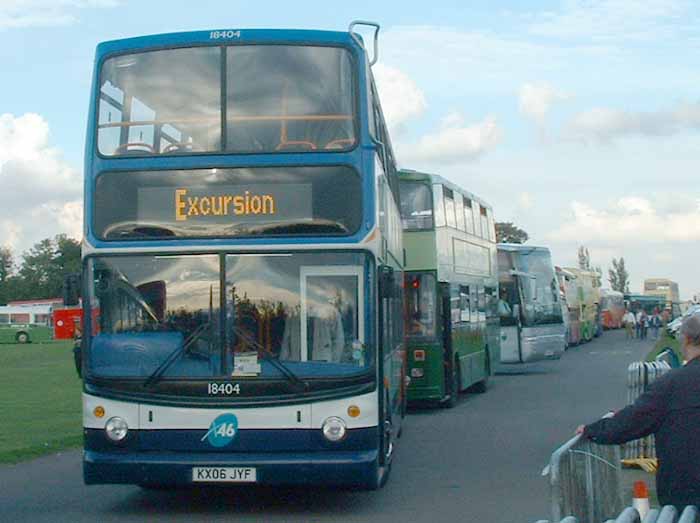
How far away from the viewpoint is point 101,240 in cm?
1183

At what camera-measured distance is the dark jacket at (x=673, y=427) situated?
6391 millimetres

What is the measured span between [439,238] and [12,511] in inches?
518

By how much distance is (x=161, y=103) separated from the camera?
12141 millimetres

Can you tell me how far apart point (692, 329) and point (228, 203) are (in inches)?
238

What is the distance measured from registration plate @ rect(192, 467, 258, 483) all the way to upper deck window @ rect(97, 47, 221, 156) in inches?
117

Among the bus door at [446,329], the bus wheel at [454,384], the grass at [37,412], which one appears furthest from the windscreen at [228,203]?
the bus wheel at [454,384]

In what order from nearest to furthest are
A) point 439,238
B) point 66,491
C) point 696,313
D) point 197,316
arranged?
point 696,313 < point 197,316 < point 66,491 < point 439,238

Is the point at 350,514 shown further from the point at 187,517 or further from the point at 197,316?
the point at 197,316

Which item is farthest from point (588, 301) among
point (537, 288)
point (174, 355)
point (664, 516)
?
point (664, 516)

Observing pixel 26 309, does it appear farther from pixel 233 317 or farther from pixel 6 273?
pixel 233 317

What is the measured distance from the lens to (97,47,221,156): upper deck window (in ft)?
39.4

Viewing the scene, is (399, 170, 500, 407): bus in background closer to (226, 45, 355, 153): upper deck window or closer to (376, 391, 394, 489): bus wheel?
(376, 391, 394, 489): bus wheel

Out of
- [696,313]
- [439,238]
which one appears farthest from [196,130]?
[439,238]

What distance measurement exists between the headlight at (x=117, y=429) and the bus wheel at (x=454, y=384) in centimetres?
1367
